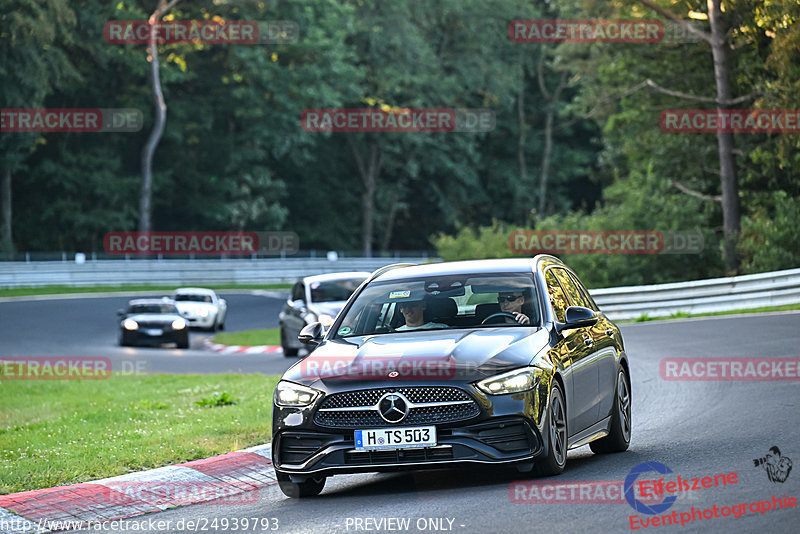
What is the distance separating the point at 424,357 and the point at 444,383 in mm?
313

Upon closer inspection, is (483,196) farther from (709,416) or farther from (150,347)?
(709,416)

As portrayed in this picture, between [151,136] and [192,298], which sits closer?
[192,298]

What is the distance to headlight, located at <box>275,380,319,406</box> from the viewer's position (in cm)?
878

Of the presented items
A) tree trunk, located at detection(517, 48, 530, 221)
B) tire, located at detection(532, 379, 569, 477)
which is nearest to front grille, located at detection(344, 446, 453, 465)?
tire, located at detection(532, 379, 569, 477)

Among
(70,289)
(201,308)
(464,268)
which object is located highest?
(464,268)

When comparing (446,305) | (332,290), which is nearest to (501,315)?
(446,305)

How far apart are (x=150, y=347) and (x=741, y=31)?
17.7 metres

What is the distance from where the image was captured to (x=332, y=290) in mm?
25719

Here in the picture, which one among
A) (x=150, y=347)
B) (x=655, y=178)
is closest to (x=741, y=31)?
(x=655, y=178)

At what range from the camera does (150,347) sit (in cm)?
3303

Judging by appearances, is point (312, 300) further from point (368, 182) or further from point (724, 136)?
point (368, 182)

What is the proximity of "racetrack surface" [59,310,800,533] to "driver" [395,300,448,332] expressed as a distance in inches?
43.5

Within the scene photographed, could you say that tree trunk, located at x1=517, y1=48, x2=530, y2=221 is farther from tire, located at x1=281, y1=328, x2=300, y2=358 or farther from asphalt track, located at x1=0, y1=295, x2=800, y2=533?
asphalt track, located at x1=0, y1=295, x2=800, y2=533

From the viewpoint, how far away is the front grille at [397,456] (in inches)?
333
